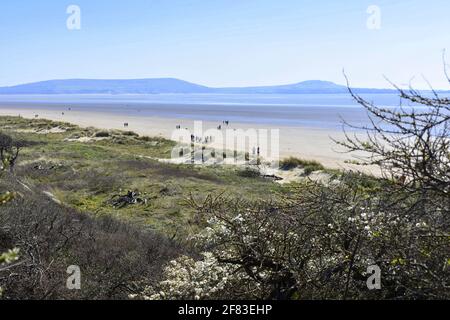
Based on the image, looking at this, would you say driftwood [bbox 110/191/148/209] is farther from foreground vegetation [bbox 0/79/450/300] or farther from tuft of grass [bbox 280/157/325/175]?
tuft of grass [bbox 280/157/325/175]

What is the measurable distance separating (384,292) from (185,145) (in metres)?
39.0

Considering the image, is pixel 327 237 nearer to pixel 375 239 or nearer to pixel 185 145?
pixel 375 239

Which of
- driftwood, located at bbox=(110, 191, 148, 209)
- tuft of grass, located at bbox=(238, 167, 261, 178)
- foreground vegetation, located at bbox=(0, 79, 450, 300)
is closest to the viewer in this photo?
foreground vegetation, located at bbox=(0, 79, 450, 300)

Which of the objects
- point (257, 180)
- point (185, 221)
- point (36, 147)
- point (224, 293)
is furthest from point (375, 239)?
point (36, 147)

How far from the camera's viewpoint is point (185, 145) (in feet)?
140

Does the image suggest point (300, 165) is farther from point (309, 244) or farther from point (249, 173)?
point (309, 244)

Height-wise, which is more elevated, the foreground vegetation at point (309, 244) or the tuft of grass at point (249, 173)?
the foreground vegetation at point (309, 244)

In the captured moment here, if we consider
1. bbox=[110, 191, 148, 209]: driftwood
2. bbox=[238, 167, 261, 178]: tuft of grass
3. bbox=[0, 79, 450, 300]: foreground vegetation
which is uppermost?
bbox=[0, 79, 450, 300]: foreground vegetation

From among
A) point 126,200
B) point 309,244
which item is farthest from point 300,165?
point 309,244

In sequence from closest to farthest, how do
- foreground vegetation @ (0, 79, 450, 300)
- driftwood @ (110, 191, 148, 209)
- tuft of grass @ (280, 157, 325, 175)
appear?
foreground vegetation @ (0, 79, 450, 300) < driftwood @ (110, 191, 148, 209) < tuft of grass @ (280, 157, 325, 175)

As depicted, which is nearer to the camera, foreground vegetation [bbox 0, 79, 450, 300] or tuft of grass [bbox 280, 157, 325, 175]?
foreground vegetation [bbox 0, 79, 450, 300]

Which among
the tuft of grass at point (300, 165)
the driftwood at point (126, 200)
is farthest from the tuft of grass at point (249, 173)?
the driftwood at point (126, 200)

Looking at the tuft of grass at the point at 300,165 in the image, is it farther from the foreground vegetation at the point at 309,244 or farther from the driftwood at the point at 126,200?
the foreground vegetation at the point at 309,244

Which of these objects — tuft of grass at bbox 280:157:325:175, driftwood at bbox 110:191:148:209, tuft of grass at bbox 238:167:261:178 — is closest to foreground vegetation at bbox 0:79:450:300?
driftwood at bbox 110:191:148:209
